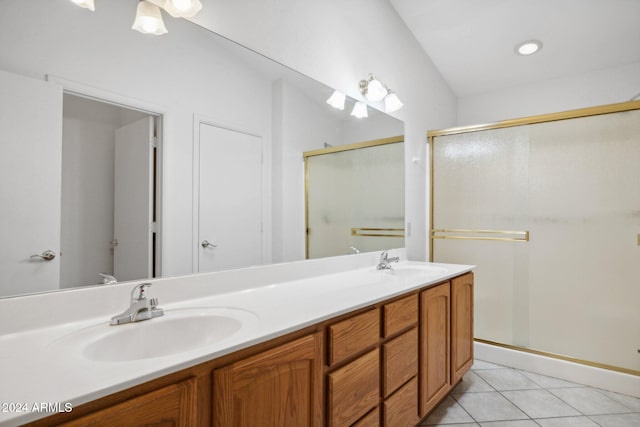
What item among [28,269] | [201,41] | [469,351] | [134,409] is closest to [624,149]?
[469,351]

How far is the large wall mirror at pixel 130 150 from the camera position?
0.95m

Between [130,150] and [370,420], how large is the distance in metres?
1.35

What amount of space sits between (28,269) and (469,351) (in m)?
2.37

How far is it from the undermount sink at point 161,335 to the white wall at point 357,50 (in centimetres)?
114

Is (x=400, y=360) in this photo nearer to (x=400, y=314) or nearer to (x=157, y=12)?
(x=400, y=314)

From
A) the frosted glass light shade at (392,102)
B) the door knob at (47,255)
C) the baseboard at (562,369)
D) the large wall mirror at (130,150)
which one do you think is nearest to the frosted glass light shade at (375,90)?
the frosted glass light shade at (392,102)

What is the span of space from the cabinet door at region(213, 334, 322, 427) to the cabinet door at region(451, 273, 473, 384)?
3.97ft

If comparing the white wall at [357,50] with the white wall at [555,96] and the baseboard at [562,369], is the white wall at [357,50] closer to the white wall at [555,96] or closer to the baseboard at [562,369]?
the white wall at [555,96]

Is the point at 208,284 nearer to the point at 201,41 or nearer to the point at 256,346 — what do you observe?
the point at 256,346

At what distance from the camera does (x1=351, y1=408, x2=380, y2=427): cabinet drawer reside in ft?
4.18

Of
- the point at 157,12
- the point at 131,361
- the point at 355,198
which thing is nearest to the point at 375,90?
the point at 355,198

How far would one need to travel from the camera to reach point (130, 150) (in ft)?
3.80

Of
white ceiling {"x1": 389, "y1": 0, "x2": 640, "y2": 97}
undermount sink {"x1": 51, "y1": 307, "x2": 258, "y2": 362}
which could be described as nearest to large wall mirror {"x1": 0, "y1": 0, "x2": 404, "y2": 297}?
undermount sink {"x1": 51, "y1": 307, "x2": 258, "y2": 362}

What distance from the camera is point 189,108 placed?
1316mm
